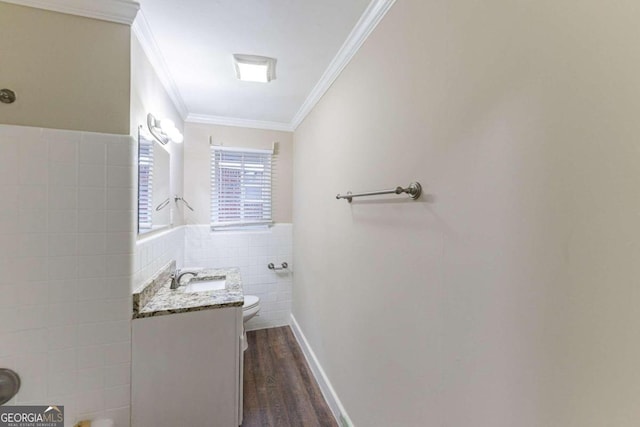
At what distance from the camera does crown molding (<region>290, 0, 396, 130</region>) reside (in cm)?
129

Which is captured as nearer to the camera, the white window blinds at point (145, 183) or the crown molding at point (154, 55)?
the crown molding at point (154, 55)

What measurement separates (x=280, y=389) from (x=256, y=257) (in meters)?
1.39

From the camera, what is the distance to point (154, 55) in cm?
172

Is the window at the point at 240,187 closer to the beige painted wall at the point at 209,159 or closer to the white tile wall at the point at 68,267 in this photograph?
the beige painted wall at the point at 209,159

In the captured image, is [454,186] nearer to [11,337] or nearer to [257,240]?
[11,337]

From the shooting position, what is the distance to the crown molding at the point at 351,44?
129 centimetres

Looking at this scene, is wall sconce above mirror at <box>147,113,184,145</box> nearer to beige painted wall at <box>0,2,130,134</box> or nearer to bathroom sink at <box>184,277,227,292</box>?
beige painted wall at <box>0,2,130,134</box>

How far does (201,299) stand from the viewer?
162cm

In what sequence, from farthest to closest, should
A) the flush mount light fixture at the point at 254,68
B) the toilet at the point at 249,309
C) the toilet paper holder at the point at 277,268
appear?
the toilet paper holder at the point at 277,268
the toilet at the point at 249,309
the flush mount light fixture at the point at 254,68

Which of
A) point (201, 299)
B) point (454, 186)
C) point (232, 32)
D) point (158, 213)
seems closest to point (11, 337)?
point (201, 299)

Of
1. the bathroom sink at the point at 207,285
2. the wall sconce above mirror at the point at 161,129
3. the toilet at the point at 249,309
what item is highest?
the wall sconce above mirror at the point at 161,129

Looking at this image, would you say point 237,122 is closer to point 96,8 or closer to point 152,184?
point 152,184

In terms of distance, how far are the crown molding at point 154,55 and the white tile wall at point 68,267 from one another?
62 cm

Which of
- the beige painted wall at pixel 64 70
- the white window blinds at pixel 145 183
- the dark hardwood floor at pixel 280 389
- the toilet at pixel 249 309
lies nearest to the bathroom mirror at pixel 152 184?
the white window blinds at pixel 145 183
